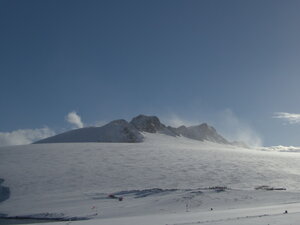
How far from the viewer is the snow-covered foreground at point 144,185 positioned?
21.8 metres

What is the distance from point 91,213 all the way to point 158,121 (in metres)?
151

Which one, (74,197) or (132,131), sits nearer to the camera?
(74,197)

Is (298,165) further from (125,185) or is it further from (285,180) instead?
(125,185)

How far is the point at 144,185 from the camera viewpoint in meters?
37.6

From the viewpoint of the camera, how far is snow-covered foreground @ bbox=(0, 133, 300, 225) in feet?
71.5

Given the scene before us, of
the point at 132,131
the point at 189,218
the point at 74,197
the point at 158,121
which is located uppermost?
the point at 158,121

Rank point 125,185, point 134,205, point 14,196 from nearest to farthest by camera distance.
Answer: point 134,205 → point 14,196 → point 125,185

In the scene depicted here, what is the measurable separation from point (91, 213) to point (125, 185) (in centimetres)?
1197

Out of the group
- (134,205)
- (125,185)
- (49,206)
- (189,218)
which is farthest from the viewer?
(125,185)

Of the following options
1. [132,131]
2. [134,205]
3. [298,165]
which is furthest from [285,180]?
[132,131]

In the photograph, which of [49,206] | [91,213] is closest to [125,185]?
[49,206]

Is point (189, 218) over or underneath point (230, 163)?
underneath

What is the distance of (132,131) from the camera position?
434 ft

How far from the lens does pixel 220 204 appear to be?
88.6 feet
